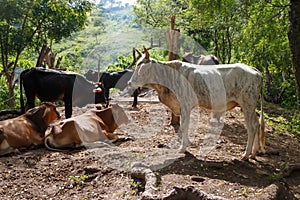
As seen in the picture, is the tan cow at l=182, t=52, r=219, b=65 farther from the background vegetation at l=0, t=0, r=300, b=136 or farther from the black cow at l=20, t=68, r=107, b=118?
the black cow at l=20, t=68, r=107, b=118

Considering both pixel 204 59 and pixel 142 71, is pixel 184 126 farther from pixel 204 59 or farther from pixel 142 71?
pixel 204 59

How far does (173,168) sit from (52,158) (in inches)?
88.3

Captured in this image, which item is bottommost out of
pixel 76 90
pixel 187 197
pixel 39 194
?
pixel 39 194

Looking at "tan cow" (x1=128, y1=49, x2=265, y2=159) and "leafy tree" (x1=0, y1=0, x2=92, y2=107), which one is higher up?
"leafy tree" (x1=0, y1=0, x2=92, y2=107)

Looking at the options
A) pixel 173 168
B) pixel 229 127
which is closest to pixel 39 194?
pixel 173 168

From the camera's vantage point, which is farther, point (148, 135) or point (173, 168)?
point (148, 135)

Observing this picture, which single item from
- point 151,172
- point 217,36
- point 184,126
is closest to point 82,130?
point 184,126

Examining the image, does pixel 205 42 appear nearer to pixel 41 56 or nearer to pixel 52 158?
pixel 41 56

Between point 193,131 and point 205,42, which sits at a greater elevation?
point 205,42

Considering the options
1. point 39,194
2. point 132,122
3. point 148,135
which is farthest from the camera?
point 132,122

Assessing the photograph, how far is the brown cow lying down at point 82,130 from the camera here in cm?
688

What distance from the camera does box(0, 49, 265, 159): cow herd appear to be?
5.79m

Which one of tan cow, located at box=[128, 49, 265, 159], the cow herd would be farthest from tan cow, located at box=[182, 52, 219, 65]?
tan cow, located at box=[128, 49, 265, 159]

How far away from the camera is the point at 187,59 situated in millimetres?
12906
